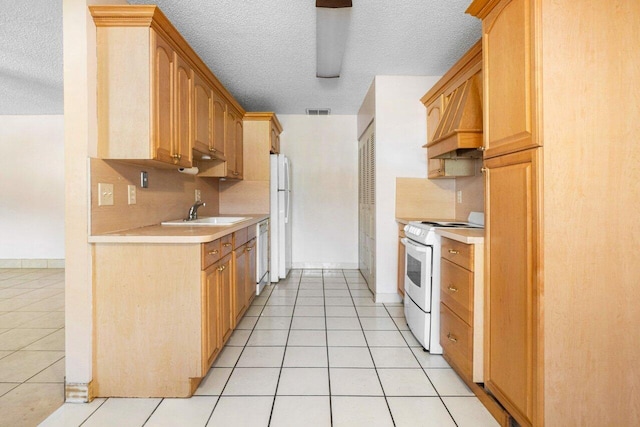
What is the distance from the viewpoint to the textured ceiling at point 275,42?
236 centimetres

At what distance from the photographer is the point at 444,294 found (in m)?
2.21

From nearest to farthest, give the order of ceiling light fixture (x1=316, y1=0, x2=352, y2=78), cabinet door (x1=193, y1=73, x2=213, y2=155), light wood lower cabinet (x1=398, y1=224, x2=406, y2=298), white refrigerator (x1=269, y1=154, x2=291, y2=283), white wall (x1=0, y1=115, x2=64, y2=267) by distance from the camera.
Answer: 1. ceiling light fixture (x1=316, y1=0, x2=352, y2=78)
2. cabinet door (x1=193, y1=73, x2=213, y2=155)
3. light wood lower cabinet (x1=398, y1=224, x2=406, y2=298)
4. white refrigerator (x1=269, y1=154, x2=291, y2=283)
5. white wall (x1=0, y1=115, x2=64, y2=267)

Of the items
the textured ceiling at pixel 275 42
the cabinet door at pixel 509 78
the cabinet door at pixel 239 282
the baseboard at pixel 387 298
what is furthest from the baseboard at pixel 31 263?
the cabinet door at pixel 509 78

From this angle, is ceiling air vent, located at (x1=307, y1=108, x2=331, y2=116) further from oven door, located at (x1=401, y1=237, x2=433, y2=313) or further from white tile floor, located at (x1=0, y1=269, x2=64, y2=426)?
white tile floor, located at (x1=0, y1=269, x2=64, y2=426)

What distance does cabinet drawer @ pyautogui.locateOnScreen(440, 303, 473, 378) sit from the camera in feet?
6.17

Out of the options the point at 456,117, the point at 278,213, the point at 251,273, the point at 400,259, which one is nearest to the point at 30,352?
the point at 251,273

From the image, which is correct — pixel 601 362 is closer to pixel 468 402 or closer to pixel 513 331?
pixel 513 331

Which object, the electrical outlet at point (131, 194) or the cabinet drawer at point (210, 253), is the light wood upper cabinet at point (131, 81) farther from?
the cabinet drawer at point (210, 253)

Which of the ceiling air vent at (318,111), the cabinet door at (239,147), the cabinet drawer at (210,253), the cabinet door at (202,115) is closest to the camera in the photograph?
the cabinet drawer at (210,253)

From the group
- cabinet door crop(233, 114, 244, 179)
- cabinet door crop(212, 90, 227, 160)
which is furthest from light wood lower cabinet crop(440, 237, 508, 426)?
cabinet door crop(233, 114, 244, 179)

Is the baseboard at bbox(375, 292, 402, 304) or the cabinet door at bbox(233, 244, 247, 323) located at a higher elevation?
the cabinet door at bbox(233, 244, 247, 323)

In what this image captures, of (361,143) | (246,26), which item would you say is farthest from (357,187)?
(246,26)

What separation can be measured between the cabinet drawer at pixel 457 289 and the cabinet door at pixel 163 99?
6.19 feet

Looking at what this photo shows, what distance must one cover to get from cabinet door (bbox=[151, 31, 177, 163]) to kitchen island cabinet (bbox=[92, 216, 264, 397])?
57 cm
